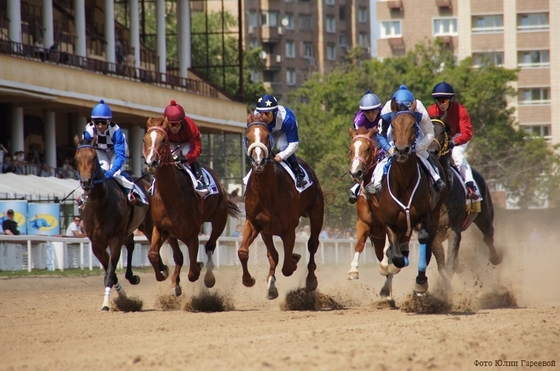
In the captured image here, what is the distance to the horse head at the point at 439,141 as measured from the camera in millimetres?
14664

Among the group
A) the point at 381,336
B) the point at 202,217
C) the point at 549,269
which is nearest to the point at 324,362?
the point at 381,336

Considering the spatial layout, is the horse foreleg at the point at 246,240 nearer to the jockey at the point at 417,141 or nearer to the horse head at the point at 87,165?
the jockey at the point at 417,141

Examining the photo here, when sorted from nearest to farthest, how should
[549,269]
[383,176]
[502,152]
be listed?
[383,176] < [549,269] < [502,152]

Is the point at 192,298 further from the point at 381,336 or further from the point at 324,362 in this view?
the point at 324,362

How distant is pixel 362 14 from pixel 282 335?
9340 centimetres

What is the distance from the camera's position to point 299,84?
314 ft

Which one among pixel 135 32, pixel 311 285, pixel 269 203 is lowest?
pixel 311 285

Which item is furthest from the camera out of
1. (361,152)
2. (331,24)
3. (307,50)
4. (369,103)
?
(331,24)

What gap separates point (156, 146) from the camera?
46.2ft

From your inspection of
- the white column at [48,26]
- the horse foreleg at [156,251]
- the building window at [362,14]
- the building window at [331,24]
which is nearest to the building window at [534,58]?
the building window at [331,24]

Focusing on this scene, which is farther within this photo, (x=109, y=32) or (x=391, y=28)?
(x=391, y=28)

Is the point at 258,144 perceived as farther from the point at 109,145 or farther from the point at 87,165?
the point at 109,145

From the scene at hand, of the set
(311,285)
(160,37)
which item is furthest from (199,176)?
(160,37)

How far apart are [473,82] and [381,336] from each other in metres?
51.6
